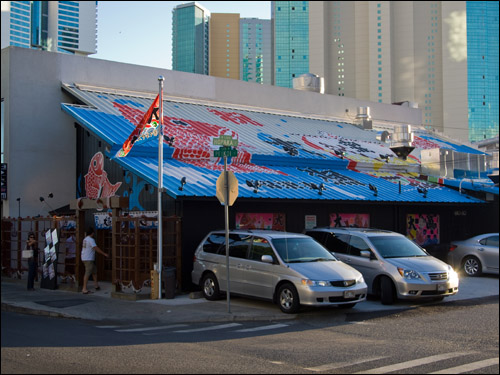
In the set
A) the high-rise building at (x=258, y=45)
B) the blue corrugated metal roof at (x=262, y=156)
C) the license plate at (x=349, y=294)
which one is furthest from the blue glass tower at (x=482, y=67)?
the license plate at (x=349, y=294)

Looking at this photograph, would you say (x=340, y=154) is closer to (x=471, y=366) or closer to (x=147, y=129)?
(x=147, y=129)

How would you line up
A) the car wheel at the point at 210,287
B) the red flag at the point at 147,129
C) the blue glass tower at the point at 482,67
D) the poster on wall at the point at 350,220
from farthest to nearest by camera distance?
the blue glass tower at the point at 482,67 < the poster on wall at the point at 350,220 < the red flag at the point at 147,129 < the car wheel at the point at 210,287

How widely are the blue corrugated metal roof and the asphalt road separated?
201 inches

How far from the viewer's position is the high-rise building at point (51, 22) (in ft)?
19.3

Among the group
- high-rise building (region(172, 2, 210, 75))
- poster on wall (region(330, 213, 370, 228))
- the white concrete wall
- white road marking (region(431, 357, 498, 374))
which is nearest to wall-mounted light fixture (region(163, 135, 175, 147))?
the white concrete wall

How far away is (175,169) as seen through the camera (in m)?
17.5

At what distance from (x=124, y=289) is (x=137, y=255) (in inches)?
79.7

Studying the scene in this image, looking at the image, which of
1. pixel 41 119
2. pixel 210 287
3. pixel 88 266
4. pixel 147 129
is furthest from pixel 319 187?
pixel 41 119

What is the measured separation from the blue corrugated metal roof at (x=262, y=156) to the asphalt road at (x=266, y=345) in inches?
201

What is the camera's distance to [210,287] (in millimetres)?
14094

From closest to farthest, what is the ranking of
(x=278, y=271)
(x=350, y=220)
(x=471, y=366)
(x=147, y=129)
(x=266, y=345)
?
1. (x=471, y=366)
2. (x=266, y=345)
3. (x=278, y=271)
4. (x=147, y=129)
5. (x=350, y=220)

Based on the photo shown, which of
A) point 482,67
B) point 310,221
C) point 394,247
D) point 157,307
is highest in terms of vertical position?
point 482,67

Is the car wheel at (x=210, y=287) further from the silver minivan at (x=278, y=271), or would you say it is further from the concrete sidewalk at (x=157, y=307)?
the concrete sidewalk at (x=157, y=307)

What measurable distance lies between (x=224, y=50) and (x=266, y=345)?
74.6 meters
